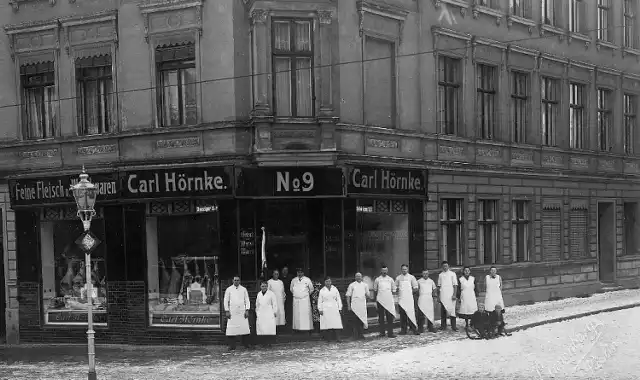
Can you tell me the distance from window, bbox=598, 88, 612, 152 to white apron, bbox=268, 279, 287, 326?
50.8ft

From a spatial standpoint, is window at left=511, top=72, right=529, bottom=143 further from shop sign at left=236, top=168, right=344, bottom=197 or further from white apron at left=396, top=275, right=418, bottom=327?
shop sign at left=236, top=168, right=344, bottom=197

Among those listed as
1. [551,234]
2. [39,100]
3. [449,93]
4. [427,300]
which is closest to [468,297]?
[427,300]

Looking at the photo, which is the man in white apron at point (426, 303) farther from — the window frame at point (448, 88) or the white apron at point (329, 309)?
the window frame at point (448, 88)

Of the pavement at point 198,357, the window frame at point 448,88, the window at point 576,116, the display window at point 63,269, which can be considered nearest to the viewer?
the pavement at point 198,357

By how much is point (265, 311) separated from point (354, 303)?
6.99 ft

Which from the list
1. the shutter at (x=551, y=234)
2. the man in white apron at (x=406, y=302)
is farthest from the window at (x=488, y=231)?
the man in white apron at (x=406, y=302)

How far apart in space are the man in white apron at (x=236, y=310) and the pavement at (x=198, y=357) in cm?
46

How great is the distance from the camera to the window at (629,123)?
111 ft

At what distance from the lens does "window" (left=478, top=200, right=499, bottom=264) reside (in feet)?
89.2

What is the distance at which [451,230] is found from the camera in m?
26.2

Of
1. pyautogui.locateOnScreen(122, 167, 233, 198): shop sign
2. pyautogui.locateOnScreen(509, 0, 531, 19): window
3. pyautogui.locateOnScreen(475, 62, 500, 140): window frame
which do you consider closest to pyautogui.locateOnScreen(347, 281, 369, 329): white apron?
pyautogui.locateOnScreen(122, 167, 233, 198): shop sign

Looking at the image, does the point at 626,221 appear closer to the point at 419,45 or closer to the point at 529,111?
the point at 529,111

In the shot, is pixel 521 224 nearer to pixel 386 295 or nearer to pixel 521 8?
pixel 521 8

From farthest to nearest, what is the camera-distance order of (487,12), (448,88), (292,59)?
1. (487,12)
2. (448,88)
3. (292,59)
